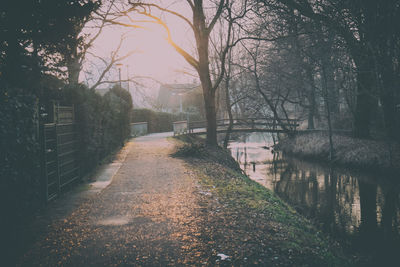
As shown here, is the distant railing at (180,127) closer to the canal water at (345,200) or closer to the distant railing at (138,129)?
the distant railing at (138,129)

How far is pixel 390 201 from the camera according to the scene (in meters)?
10.4

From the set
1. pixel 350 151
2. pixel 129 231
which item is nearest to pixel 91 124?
pixel 129 231

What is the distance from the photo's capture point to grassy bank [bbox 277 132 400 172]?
47.0 ft

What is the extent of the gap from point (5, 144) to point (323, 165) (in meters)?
16.4

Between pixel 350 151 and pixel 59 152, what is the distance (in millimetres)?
15053

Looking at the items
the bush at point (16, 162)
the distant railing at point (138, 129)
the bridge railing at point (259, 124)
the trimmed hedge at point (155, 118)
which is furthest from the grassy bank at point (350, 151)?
the trimmed hedge at point (155, 118)

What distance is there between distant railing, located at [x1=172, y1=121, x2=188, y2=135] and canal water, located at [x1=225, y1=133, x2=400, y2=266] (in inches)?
352

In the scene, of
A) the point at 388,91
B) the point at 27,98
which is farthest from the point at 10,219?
the point at 388,91

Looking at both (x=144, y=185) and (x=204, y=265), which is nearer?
(x=204, y=265)

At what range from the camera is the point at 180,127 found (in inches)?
1038

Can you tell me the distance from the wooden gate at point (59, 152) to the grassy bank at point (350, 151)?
12485 mm

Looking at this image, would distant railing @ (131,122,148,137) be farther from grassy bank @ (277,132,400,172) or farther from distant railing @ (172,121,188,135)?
grassy bank @ (277,132,400,172)

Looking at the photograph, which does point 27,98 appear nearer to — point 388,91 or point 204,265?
point 204,265

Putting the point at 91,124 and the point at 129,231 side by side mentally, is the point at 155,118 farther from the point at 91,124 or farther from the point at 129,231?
the point at 129,231
